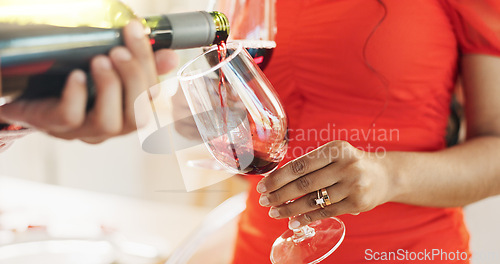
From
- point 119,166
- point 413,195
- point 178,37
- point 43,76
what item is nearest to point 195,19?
point 178,37

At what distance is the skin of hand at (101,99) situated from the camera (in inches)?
14.8

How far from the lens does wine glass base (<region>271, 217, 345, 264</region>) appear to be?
559 mm

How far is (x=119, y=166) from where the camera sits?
82.0 inches

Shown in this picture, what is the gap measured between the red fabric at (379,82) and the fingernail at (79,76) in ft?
1.25

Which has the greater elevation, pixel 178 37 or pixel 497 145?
pixel 178 37

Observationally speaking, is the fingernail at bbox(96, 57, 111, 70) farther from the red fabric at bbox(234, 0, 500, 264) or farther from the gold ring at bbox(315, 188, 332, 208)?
the red fabric at bbox(234, 0, 500, 264)

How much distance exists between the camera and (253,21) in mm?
642

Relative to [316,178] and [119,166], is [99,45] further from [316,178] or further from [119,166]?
[119,166]

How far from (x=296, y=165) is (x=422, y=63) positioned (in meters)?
0.29

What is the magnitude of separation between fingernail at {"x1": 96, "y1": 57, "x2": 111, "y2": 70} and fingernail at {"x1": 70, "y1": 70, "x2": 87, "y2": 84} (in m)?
0.01

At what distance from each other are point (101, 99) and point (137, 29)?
6cm

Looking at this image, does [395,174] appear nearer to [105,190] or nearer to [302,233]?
[302,233]

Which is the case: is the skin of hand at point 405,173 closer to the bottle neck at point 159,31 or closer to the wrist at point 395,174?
the wrist at point 395,174

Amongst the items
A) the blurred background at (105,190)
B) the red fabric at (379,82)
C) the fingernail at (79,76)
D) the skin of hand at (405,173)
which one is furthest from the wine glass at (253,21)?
the blurred background at (105,190)
